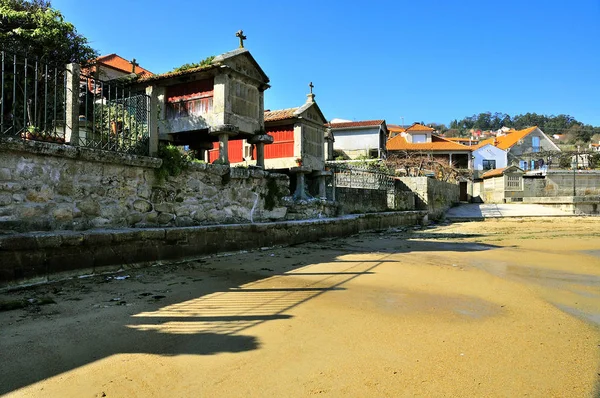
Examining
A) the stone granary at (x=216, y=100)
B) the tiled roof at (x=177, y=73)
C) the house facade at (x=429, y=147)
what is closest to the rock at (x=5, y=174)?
the stone granary at (x=216, y=100)

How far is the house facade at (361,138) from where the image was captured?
4216cm

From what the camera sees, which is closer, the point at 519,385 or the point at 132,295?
the point at 519,385

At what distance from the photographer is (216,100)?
31.1 feet

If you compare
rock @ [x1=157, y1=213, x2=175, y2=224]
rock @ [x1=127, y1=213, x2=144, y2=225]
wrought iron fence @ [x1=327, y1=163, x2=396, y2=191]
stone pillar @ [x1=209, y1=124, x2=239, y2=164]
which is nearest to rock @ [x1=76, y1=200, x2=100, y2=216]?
rock @ [x1=127, y1=213, x2=144, y2=225]

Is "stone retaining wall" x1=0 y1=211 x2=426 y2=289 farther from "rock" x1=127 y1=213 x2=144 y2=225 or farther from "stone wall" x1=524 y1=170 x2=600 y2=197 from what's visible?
"stone wall" x1=524 y1=170 x2=600 y2=197

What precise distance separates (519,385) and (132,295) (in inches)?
162

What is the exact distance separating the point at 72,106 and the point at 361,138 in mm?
39269

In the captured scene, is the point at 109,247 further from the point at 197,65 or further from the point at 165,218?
the point at 197,65

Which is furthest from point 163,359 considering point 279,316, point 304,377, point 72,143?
point 72,143

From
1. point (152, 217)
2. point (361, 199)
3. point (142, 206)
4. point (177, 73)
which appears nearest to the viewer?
point (142, 206)

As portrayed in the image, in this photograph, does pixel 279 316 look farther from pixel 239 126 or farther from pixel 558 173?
pixel 558 173

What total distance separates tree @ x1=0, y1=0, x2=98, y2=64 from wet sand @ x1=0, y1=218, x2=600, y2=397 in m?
10.3

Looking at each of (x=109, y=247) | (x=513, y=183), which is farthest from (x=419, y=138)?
(x=109, y=247)

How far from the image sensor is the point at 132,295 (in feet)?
15.8
